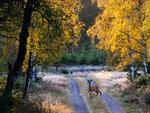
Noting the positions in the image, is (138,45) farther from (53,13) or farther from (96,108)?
(53,13)

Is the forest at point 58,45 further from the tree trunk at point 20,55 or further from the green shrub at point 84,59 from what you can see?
the green shrub at point 84,59

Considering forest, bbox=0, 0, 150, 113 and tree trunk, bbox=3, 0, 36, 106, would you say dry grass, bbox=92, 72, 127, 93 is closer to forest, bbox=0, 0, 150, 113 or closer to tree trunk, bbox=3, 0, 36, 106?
forest, bbox=0, 0, 150, 113

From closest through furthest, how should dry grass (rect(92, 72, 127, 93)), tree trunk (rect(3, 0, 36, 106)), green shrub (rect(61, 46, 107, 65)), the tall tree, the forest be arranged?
tree trunk (rect(3, 0, 36, 106)) < the forest < the tall tree < dry grass (rect(92, 72, 127, 93)) < green shrub (rect(61, 46, 107, 65))

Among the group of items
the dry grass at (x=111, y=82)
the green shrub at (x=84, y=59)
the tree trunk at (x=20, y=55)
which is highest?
the green shrub at (x=84, y=59)

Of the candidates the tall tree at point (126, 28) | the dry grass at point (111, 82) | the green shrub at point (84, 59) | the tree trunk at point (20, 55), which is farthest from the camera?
the green shrub at point (84, 59)

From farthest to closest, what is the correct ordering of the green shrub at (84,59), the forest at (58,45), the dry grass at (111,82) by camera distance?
the green shrub at (84,59) < the dry grass at (111,82) < the forest at (58,45)

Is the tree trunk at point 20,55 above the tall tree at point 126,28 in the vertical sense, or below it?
below

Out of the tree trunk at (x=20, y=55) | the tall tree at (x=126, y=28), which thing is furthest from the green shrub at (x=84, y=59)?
the tree trunk at (x=20, y=55)

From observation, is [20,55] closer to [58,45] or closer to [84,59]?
[58,45]

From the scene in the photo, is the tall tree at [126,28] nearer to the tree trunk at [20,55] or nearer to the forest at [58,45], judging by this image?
the forest at [58,45]

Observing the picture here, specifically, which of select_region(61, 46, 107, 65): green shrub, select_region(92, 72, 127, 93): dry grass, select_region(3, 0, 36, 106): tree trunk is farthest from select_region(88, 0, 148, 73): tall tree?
select_region(61, 46, 107, 65): green shrub

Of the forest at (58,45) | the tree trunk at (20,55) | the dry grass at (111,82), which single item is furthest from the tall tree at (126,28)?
the tree trunk at (20,55)

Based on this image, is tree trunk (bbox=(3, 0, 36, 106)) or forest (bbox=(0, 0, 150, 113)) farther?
forest (bbox=(0, 0, 150, 113))

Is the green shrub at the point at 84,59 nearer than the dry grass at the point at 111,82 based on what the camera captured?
No
